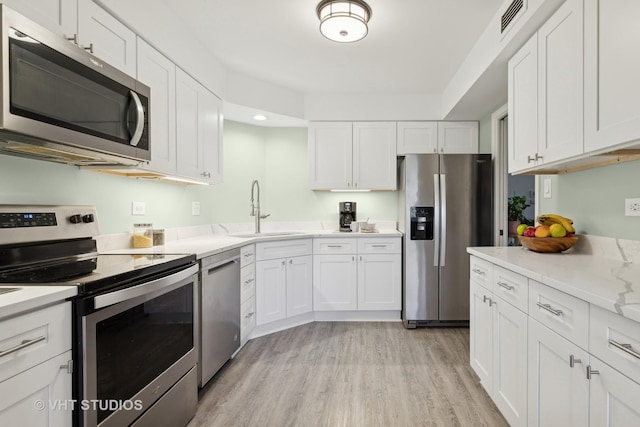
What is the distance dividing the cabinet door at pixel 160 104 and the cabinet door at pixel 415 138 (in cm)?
239

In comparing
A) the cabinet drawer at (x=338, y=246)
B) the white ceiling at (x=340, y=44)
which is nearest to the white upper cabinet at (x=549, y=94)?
the white ceiling at (x=340, y=44)

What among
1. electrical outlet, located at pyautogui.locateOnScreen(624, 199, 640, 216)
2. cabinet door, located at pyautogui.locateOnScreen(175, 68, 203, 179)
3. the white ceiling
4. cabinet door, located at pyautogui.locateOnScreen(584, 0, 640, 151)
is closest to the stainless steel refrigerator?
the white ceiling

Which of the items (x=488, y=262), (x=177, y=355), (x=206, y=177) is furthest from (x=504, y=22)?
(x=177, y=355)

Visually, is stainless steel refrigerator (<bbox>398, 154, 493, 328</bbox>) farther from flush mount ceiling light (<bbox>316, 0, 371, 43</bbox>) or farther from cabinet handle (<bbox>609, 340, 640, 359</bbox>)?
cabinet handle (<bbox>609, 340, 640, 359</bbox>)

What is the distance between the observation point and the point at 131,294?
1.29 m

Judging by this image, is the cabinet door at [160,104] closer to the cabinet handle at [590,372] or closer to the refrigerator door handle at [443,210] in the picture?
the cabinet handle at [590,372]

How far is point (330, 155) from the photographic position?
12.0ft

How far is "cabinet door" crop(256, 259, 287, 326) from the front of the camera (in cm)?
298

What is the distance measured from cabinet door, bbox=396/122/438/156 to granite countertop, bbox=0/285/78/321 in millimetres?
3255

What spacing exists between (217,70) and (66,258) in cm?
198

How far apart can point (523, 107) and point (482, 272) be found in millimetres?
1019

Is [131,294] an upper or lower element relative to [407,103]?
lower

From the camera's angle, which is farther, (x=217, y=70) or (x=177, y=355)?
(x=217, y=70)

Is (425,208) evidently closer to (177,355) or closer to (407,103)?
(407,103)
